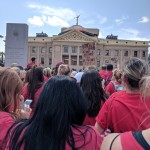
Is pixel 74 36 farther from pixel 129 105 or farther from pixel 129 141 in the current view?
pixel 129 141

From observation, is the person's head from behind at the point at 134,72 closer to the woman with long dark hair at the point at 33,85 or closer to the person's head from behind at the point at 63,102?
the person's head from behind at the point at 63,102

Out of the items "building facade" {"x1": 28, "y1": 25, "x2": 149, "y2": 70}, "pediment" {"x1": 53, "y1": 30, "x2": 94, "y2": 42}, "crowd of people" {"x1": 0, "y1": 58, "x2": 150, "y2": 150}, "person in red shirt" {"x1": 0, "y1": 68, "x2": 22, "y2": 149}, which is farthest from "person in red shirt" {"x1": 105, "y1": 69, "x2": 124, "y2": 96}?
"pediment" {"x1": 53, "y1": 30, "x2": 94, "y2": 42}

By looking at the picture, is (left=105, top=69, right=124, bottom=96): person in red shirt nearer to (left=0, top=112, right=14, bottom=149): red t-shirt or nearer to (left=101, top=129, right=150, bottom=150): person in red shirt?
(left=0, top=112, right=14, bottom=149): red t-shirt

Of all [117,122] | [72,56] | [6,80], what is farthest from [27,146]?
[72,56]

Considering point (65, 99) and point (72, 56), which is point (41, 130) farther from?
point (72, 56)

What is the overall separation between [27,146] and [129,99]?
1287 mm

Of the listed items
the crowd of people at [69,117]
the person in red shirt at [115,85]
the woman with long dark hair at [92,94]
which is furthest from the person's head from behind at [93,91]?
the person in red shirt at [115,85]

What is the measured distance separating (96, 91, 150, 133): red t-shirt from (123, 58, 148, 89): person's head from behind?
0.40 feet

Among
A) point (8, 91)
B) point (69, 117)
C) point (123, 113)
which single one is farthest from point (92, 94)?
point (69, 117)

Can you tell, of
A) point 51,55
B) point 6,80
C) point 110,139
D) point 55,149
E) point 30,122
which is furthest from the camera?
point 51,55

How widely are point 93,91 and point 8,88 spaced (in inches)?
56.3

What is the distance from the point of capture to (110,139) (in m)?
1.46

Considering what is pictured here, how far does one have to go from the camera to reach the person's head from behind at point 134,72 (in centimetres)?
261

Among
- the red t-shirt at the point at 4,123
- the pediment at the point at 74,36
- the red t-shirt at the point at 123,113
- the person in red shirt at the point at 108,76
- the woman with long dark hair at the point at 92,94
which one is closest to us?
the red t-shirt at the point at 4,123
